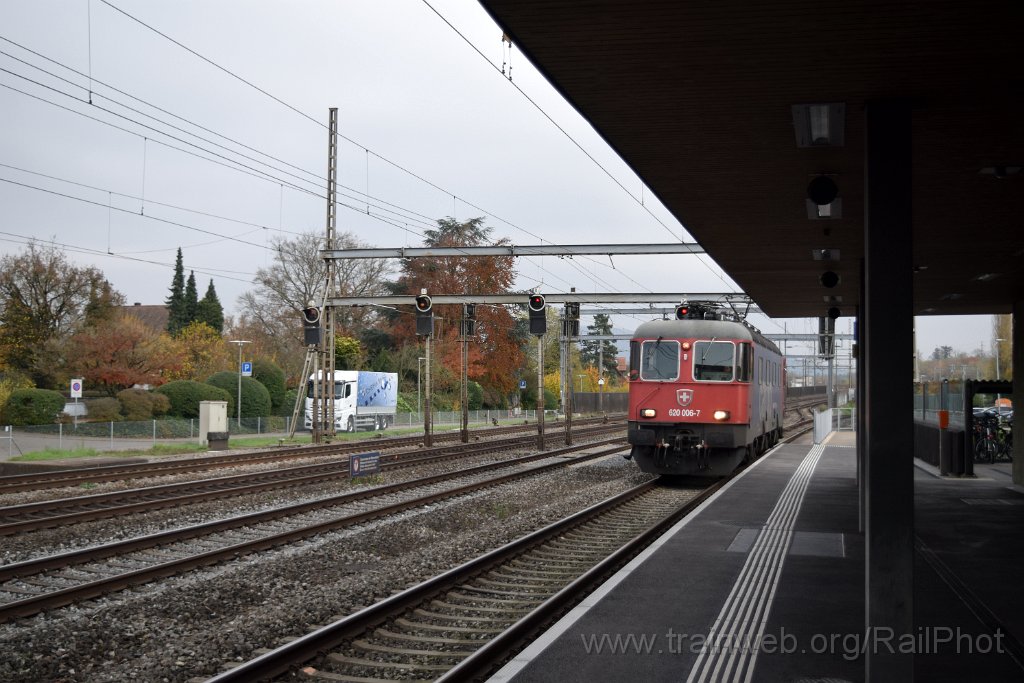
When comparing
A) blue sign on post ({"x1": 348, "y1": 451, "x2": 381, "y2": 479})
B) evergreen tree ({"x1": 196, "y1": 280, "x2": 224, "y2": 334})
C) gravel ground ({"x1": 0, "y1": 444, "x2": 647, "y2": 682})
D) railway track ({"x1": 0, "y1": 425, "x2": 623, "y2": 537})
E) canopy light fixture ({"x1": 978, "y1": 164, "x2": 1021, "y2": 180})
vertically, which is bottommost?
gravel ground ({"x1": 0, "y1": 444, "x2": 647, "y2": 682})

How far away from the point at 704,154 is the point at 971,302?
1297cm

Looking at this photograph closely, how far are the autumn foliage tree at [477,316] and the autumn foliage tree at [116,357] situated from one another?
14.8m

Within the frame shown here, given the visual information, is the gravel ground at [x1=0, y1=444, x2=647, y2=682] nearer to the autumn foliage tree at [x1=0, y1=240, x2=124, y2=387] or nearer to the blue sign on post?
the blue sign on post

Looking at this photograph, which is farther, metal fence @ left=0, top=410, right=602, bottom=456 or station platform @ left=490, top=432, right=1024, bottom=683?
metal fence @ left=0, top=410, right=602, bottom=456

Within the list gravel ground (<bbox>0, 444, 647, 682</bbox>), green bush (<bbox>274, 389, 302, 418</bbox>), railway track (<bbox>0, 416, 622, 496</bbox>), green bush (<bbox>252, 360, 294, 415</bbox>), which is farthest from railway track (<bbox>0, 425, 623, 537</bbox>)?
green bush (<bbox>252, 360, 294, 415</bbox>)

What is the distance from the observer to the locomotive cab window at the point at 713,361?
19.6 meters

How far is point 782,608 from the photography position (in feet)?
26.5

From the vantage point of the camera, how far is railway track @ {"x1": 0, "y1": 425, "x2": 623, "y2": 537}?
13836mm

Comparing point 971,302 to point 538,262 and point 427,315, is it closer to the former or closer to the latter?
point 427,315

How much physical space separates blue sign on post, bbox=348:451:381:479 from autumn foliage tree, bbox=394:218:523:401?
1237 inches

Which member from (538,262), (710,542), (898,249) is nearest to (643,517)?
(710,542)

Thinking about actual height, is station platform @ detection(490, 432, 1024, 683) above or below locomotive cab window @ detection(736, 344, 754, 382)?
below

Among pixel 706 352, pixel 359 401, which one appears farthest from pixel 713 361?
pixel 359 401

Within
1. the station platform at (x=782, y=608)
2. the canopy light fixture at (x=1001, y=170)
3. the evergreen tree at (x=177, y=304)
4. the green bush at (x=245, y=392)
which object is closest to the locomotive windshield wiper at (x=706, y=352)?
the station platform at (x=782, y=608)
